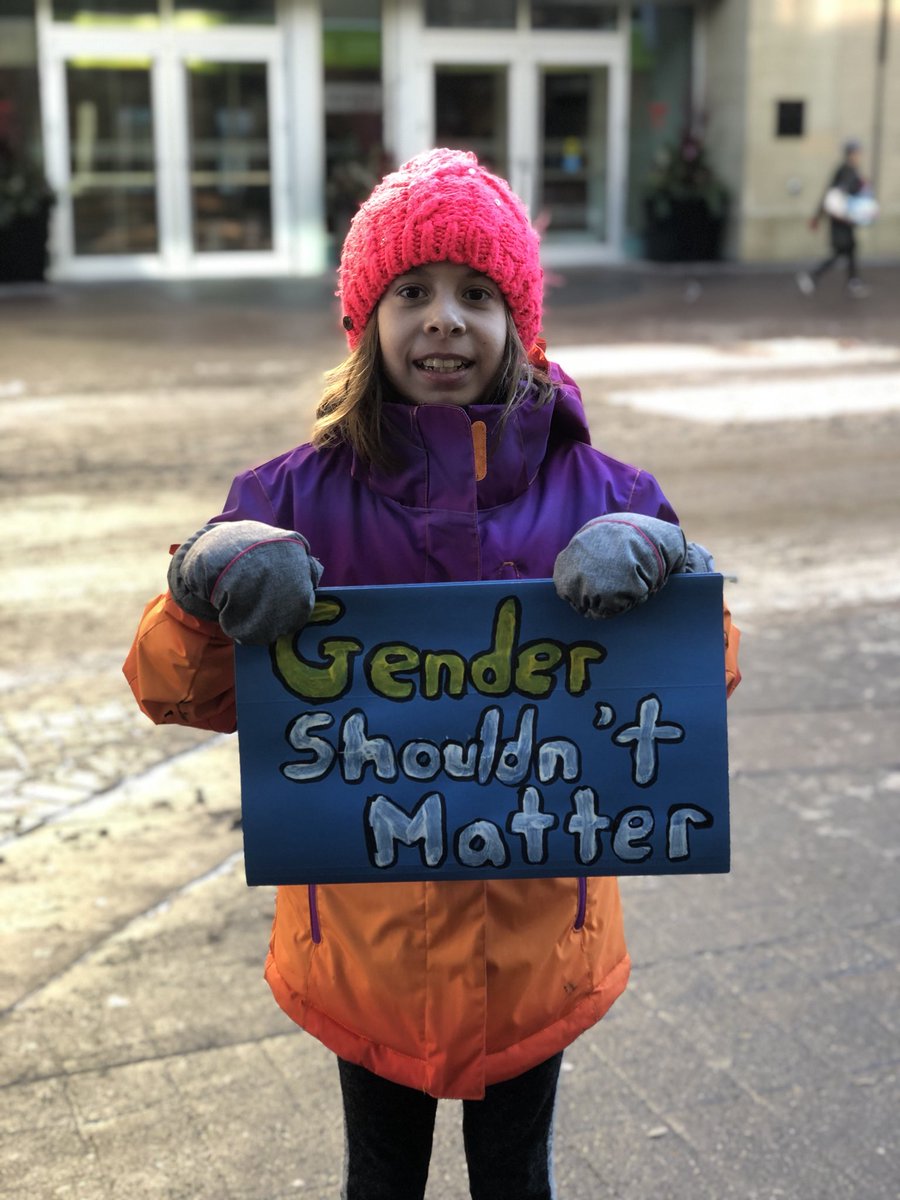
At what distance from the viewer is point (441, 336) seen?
6.91ft

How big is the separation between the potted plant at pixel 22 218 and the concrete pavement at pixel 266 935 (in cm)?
1352

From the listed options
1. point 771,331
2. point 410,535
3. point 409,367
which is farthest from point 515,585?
point 771,331

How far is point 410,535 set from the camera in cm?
213

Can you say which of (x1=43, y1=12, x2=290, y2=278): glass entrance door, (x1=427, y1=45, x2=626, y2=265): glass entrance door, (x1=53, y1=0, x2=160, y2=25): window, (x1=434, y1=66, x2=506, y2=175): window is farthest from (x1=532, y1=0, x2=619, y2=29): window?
(x1=53, y1=0, x2=160, y2=25): window

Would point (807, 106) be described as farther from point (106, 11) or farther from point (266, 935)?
point (266, 935)

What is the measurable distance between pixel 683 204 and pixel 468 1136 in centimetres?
2264

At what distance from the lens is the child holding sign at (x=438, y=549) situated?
6.82 ft

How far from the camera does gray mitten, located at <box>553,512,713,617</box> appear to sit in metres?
1.89

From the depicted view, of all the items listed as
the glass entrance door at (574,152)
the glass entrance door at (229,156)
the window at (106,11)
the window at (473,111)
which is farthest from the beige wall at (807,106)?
the window at (106,11)

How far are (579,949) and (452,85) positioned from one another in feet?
73.8

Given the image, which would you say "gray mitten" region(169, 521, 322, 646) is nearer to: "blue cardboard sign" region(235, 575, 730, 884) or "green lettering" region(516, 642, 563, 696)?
"blue cardboard sign" region(235, 575, 730, 884)

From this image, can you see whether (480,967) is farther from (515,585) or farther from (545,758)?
(515,585)

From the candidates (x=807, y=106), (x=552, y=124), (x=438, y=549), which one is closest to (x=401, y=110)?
(x=552, y=124)

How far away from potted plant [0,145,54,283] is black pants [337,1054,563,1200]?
1975cm
